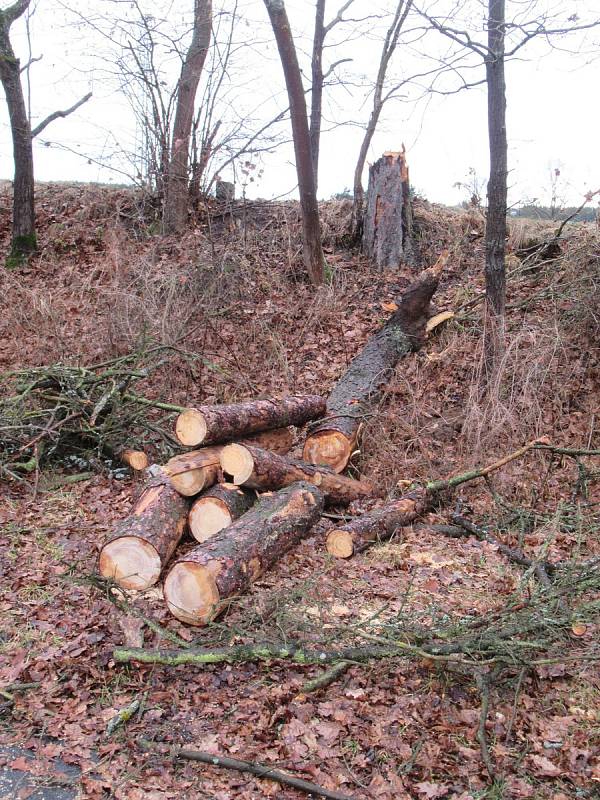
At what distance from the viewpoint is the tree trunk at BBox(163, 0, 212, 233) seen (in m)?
12.2

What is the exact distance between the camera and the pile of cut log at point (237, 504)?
14.9 ft

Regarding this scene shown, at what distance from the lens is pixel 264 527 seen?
5051 millimetres

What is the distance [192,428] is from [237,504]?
74 centimetres

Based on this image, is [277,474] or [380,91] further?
[380,91]

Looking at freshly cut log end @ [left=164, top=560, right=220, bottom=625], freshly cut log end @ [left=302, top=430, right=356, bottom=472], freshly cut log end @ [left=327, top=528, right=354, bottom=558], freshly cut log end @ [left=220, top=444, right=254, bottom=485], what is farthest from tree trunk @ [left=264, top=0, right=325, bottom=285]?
freshly cut log end @ [left=164, top=560, right=220, bottom=625]

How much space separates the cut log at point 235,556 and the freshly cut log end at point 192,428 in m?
0.73

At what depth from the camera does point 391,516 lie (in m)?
5.79

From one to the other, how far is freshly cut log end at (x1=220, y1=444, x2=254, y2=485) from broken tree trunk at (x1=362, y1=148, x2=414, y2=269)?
652 cm

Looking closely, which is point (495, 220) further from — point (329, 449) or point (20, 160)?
point (20, 160)

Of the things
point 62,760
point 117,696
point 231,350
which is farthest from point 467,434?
point 62,760

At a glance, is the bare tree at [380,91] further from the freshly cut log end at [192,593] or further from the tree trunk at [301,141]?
the freshly cut log end at [192,593]

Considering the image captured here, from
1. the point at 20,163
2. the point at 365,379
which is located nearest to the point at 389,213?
the point at 365,379

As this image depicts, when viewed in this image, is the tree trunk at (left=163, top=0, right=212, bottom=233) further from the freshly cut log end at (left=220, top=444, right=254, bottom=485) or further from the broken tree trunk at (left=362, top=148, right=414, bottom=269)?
the freshly cut log end at (left=220, top=444, right=254, bottom=485)

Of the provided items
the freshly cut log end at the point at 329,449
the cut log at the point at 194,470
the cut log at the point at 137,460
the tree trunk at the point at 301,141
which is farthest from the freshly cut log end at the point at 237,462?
the tree trunk at the point at 301,141
